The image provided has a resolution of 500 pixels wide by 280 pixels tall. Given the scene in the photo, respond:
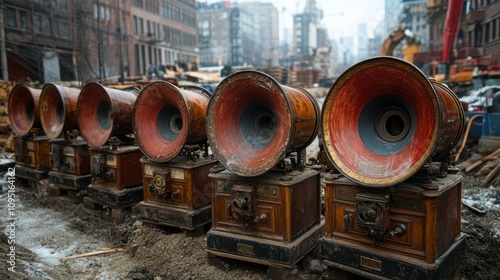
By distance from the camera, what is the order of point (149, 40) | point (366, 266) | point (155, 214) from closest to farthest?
1. point (366, 266)
2. point (155, 214)
3. point (149, 40)

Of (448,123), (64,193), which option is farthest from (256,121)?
(64,193)

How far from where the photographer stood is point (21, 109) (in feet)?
28.7

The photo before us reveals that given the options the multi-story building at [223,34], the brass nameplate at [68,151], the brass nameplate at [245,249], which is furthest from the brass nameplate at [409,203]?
the multi-story building at [223,34]

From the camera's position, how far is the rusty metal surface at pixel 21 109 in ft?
27.8

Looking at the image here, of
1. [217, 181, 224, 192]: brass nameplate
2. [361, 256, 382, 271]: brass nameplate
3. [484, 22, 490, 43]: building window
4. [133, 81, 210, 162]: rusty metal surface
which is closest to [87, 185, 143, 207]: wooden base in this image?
[133, 81, 210, 162]: rusty metal surface

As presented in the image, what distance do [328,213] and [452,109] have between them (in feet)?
4.98

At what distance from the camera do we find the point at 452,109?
11.6 feet

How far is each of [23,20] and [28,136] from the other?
1741 centimetres

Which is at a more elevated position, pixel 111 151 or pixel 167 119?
pixel 167 119

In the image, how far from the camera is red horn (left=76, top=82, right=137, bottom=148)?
6285 millimetres

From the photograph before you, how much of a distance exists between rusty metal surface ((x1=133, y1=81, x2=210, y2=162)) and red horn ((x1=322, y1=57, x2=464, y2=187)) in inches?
78.0

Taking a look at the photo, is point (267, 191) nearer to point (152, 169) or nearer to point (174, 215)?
point (174, 215)

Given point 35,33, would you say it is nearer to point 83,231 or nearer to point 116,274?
point 83,231

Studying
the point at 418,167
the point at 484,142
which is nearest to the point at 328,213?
the point at 418,167
